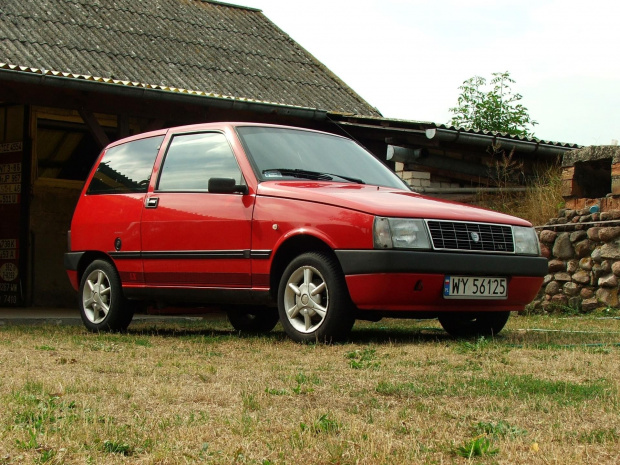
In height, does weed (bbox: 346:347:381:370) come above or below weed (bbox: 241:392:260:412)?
below

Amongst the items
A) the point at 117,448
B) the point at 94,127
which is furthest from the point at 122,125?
the point at 117,448

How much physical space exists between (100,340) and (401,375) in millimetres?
3128

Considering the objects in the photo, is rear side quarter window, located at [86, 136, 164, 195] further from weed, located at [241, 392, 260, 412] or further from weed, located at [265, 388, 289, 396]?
weed, located at [241, 392, 260, 412]

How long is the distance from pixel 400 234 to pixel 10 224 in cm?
1022

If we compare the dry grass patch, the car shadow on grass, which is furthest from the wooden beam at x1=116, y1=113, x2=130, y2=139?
the dry grass patch

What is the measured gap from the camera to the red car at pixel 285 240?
633cm

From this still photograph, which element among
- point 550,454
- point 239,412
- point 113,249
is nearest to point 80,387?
point 239,412

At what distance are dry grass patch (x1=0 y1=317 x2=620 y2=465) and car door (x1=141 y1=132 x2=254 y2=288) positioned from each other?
71 centimetres

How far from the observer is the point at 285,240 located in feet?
22.1

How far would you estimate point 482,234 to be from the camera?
670cm

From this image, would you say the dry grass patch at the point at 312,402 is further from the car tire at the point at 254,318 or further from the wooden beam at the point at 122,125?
the wooden beam at the point at 122,125

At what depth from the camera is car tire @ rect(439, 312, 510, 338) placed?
733 centimetres

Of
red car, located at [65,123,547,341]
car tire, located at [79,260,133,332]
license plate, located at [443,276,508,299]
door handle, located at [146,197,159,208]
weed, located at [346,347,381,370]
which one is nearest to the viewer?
weed, located at [346,347,381,370]

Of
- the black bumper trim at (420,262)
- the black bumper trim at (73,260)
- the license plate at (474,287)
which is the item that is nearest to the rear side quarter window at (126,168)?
the black bumper trim at (73,260)
